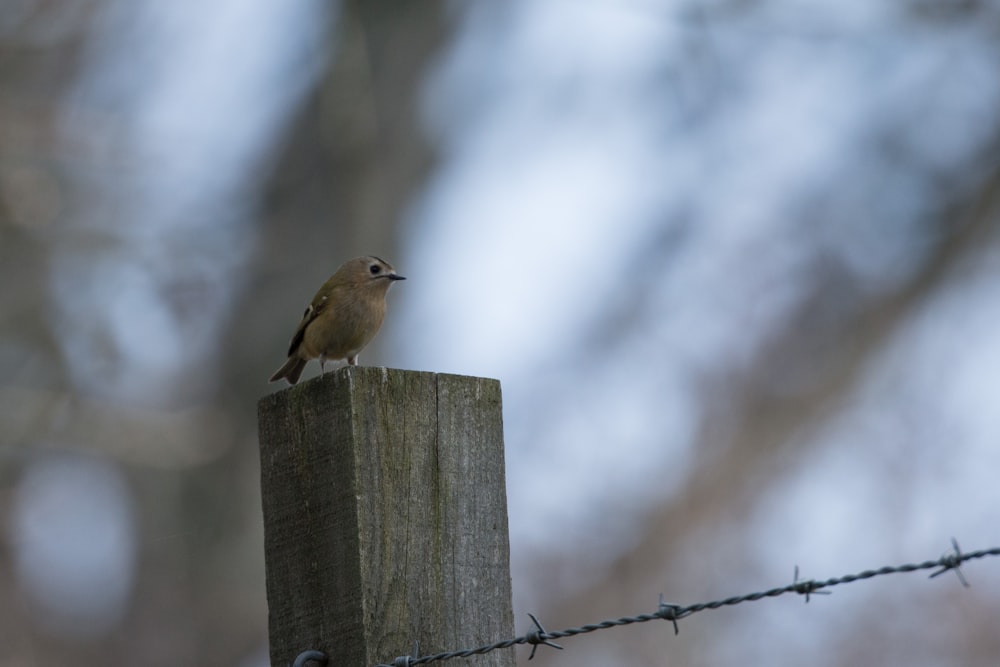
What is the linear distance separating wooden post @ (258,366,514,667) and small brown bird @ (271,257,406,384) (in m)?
2.52

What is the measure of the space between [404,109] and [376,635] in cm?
1183

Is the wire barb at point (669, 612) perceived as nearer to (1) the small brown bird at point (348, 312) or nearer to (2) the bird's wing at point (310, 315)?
(1) the small brown bird at point (348, 312)

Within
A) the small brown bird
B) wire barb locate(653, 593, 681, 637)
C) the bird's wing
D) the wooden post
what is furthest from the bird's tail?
wire barb locate(653, 593, 681, 637)

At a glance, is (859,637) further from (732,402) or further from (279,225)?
(279,225)

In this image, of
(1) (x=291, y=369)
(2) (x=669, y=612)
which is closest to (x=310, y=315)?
(1) (x=291, y=369)

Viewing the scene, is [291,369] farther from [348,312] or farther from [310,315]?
[348,312]

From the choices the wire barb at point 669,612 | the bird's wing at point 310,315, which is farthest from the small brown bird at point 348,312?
the wire barb at point 669,612

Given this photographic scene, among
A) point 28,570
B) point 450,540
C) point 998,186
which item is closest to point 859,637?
point 998,186

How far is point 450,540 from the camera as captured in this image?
3201 mm

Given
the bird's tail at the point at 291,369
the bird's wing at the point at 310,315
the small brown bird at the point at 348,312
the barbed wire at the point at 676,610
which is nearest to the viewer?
the barbed wire at the point at 676,610

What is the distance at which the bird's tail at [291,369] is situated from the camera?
638 centimetres

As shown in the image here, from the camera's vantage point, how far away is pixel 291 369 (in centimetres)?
645

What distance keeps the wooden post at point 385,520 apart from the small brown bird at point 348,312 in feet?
8.27

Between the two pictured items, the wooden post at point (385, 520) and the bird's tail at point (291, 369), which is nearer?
the wooden post at point (385, 520)
